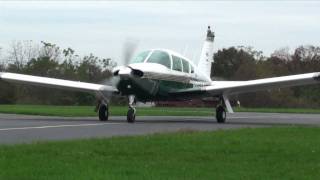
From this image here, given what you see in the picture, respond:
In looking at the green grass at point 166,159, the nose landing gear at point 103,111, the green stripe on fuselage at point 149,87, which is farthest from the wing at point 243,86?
the green grass at point 166,159

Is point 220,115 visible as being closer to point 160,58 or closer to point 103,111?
point 160,58

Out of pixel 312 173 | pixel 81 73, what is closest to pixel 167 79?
pixel 312 173

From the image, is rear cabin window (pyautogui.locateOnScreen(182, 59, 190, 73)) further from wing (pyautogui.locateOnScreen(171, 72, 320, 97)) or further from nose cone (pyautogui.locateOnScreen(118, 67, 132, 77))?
nose cone (pyautogui.locateOnScreen(118, 67, 132, 77))

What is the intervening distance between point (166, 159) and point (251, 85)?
18.7 meters

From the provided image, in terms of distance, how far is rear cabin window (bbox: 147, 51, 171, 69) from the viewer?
1153 inches

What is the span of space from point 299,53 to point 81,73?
133 ft

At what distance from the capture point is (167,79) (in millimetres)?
29891

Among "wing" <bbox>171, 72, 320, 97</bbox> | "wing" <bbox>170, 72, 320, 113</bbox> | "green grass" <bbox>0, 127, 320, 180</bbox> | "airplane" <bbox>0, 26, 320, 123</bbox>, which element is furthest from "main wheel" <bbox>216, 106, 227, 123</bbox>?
"green grass" <bbox>0, 127, 320, 180</bbox>

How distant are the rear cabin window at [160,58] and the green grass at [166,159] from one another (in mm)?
12482

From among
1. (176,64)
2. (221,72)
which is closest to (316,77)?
(176,64)

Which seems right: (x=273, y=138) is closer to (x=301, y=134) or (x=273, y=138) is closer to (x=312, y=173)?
(x=301, y=134)

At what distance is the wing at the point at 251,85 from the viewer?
30.0m

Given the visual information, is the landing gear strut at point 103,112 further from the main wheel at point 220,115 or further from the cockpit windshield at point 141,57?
the main wheel at point 220,115

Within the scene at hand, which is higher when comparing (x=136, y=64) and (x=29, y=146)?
(x=136, y=64)
